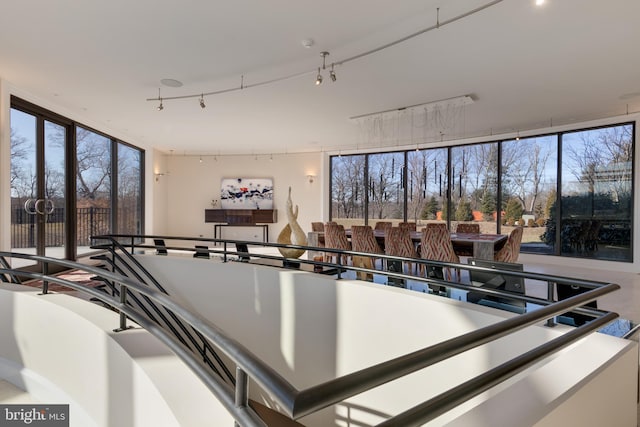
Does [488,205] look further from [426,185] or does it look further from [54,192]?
[54,192]

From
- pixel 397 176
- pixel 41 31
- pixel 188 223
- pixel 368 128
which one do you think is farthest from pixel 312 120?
pixel 188 223

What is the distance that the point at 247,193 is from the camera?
35.7 ft

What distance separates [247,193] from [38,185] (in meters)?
5.93

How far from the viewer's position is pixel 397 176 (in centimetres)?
949

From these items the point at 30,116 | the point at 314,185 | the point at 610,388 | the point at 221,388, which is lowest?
Result: the point at 610,388

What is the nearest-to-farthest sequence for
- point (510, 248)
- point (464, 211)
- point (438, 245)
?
point (438, 245)
point (510, 248)
point (464, 211)

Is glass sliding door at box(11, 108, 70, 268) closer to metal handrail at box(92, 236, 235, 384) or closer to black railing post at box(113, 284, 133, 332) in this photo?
metal handrail at box(92, 236, 235, 384)

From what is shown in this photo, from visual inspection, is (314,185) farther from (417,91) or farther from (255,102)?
(417,91)

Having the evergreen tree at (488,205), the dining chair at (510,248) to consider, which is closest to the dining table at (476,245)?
the dining chair at (510,248)

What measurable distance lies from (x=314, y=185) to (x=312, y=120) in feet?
12.5

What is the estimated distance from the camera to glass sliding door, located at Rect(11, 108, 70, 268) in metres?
5.00

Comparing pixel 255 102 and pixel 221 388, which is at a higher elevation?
pixel 255 102

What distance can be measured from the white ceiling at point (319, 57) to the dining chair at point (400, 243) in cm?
208

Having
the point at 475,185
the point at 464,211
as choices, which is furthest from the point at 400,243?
the point at 475,185
